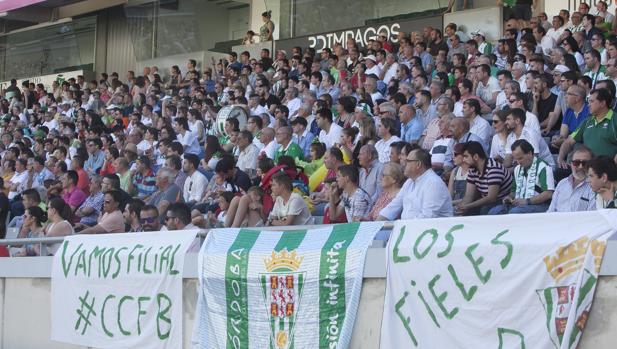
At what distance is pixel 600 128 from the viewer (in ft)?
35.5

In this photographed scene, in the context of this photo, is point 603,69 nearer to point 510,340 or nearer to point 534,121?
point 534,121

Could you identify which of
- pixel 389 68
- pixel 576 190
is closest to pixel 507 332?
pixel 576 190

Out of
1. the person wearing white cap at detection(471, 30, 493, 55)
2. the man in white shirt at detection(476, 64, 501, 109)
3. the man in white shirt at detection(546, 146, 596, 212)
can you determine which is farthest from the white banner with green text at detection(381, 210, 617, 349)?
the person wearing white cap at detection(471, 30, 493, 55)

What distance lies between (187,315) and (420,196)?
2.45m

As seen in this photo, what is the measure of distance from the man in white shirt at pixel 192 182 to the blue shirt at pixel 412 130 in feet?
9.50

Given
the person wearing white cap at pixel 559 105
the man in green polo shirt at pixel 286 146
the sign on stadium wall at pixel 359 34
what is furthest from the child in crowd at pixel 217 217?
the sign on stadium wall at pixel 359 34

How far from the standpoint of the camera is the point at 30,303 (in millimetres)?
11250

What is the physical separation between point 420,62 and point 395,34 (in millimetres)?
4001

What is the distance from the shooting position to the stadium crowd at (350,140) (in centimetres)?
1023

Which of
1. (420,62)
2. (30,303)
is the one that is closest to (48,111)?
(420,62)

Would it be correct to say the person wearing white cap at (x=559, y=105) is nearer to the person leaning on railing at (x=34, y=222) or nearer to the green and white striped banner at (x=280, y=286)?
the green and white striped banner at (x=280, y=286)

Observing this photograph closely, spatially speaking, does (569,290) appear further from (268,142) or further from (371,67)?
(371,67)

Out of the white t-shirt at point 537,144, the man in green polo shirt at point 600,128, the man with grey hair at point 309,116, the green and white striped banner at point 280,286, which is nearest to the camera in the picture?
the green and white striped banner at point 280,286

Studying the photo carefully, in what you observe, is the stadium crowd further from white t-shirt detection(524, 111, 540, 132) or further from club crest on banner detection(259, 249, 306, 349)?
club crest on banner detection(259, 249, 306, 349)
